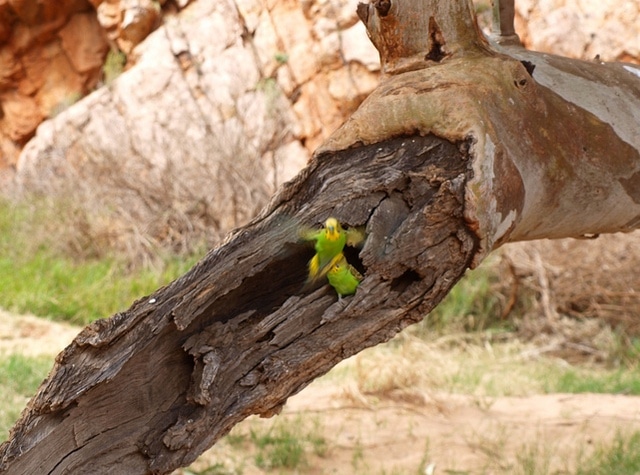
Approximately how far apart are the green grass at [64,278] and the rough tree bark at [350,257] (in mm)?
4289

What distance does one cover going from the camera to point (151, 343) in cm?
192

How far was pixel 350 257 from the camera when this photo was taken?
206cm

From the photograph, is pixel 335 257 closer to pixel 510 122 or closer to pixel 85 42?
pixel 510 122

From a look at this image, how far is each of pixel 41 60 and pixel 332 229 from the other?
11.2 meters

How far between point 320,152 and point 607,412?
291 centimetres

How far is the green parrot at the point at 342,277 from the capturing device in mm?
1979

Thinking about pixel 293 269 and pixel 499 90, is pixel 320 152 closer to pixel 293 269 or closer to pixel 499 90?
pixel 293 269

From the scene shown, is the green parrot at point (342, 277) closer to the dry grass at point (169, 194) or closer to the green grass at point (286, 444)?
the green grass at point (286, 444)

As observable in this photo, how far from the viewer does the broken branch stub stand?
6.83 ft

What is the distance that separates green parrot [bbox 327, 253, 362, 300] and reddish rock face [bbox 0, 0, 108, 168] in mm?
10235

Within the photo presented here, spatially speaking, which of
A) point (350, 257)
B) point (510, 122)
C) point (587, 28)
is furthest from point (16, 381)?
point (587, 28)

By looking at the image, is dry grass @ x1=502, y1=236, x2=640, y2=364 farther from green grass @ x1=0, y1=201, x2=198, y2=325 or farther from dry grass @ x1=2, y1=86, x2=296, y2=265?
green grass @ x1=0, y1=201, x2=198, y2=325

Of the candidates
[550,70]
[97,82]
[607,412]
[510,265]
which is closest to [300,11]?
[97,82]

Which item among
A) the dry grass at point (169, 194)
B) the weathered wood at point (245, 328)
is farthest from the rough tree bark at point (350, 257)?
the dry grass at point (169, 194)
